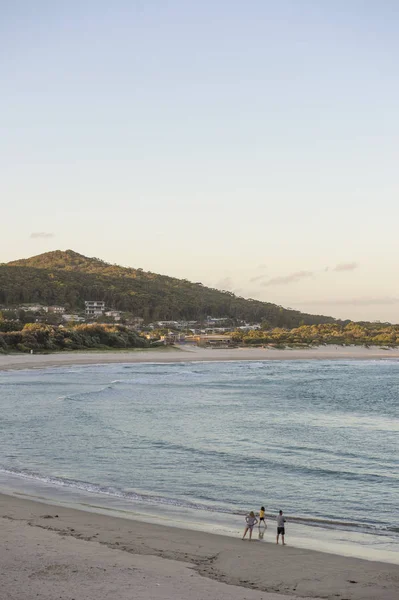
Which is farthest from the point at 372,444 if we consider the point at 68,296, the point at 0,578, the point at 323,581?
the point at 68,296

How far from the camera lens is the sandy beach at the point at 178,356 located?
272 ft

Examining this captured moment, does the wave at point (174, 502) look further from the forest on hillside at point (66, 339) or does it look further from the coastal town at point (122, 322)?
the coastal town at point (122, 322)

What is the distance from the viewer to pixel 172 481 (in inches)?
869

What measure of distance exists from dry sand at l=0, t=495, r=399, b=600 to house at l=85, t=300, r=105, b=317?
15235 cm

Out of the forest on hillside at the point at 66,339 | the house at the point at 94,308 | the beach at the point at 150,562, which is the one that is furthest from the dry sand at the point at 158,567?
the house at the point at 94,308

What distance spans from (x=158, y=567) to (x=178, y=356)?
96205 millimetres

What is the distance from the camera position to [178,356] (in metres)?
109

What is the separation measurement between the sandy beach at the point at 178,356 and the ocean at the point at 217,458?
29.5 m

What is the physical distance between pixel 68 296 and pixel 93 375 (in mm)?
123565

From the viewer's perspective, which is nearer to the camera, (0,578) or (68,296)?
(0,578)

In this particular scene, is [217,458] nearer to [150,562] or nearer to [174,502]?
[174,502]

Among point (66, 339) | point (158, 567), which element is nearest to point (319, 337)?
point (66, 339)

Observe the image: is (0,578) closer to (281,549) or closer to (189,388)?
(281,549)

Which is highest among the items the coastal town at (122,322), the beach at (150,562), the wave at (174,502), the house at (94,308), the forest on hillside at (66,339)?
the house at (94,308)
